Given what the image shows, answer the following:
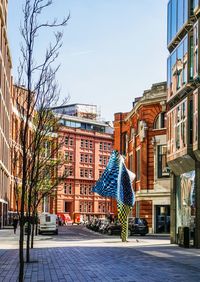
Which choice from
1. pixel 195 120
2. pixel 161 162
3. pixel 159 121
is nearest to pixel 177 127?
pixel 195 120

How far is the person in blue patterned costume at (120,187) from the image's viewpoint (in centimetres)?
4219

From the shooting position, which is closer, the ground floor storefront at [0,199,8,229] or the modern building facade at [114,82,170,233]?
the modern building facade at [114,82,170,233]

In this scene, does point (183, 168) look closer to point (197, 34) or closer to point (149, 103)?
point (197, 34)

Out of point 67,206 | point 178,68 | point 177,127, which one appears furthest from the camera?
point 67,206

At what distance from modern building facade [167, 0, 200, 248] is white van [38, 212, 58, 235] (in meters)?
19.6

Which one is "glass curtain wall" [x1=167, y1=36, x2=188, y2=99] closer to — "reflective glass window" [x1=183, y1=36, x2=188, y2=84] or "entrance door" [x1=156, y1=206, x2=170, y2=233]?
"reflective glass window" [x1=183, y1=36, x2=188, y2=84]

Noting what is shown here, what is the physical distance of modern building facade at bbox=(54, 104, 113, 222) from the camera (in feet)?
424

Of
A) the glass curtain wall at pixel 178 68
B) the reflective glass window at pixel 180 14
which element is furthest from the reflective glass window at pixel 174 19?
the glass curtain wall at pixel 178 68

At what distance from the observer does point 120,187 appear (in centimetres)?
4288

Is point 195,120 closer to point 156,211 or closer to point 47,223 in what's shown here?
point 47,223

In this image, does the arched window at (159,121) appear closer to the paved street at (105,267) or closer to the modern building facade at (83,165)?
the paved street at (105,267)

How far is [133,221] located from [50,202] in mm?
67675

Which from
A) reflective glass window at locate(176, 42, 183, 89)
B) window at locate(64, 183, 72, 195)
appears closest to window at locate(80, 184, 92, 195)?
window at locate(64, 183, 72, 195)

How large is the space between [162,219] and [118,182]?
60.8 ft
